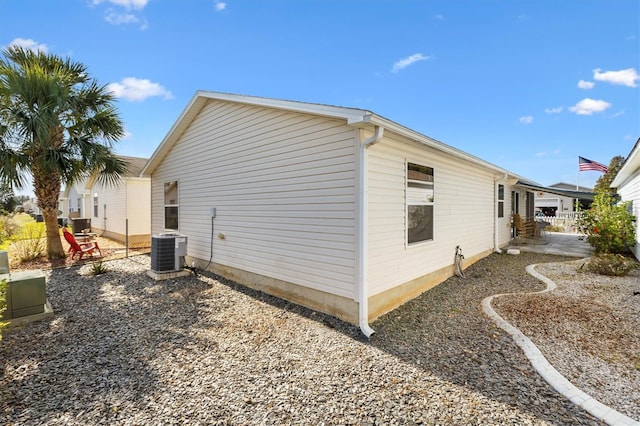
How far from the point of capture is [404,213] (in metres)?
5.22

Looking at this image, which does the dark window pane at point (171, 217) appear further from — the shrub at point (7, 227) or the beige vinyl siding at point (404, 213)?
the shrub at point (7, 227)

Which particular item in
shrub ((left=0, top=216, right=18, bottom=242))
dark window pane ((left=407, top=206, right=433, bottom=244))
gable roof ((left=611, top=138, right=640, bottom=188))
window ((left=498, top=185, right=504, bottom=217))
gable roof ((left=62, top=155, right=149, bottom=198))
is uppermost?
gable roof ((left=62, top=155, right=149, bottom=198))

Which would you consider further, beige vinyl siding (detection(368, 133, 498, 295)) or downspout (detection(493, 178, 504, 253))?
downspout (detection(493, 178, 504, 253))

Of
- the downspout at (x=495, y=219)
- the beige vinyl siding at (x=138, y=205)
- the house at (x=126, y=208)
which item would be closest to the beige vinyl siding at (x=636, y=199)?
the downspout at (x=495, y=219)

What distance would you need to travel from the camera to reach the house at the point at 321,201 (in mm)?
4375

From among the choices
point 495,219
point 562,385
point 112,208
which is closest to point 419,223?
point 562,385

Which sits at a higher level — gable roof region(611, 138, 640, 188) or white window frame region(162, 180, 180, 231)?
gable roof region(611, 138, 640, 188)

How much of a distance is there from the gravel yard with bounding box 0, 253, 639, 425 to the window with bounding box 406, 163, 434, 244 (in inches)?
53.2

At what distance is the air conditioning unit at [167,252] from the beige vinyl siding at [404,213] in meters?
5.01

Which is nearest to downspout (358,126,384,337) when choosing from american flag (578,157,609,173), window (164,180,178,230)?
window (164,180,178,230)

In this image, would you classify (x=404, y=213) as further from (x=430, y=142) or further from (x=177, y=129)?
(x=177, y=129)

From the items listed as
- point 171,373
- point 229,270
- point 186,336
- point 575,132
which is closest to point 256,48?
point 229,270

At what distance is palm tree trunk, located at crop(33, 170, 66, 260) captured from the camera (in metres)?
8.26

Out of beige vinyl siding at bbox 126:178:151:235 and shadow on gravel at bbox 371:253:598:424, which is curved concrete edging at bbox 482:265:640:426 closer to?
shadow on gravel at bbox 371:253:598:424
